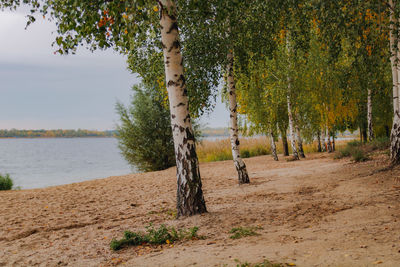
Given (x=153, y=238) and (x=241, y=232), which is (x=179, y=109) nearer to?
(x=153, y=238)

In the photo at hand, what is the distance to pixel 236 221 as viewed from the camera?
606 cm

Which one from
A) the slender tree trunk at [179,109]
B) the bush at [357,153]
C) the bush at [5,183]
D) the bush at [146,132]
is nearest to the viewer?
the slender tree trunk at [179,109]

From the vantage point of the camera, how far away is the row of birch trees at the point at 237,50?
19.7ft

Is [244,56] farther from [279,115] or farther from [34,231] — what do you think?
[279,115]

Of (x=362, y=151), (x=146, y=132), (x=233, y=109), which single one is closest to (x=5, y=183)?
(x=146, y=132)

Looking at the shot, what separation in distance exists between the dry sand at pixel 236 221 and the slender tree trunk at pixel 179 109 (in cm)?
62

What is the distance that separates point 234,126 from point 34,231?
5.86 meters

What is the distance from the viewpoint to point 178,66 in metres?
6.26

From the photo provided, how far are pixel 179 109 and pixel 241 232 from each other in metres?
2.45

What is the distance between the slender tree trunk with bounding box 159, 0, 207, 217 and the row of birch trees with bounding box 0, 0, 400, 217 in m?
0.02

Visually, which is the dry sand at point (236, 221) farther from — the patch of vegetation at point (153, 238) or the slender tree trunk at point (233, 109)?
the slender tree trunk at point (233, 109)

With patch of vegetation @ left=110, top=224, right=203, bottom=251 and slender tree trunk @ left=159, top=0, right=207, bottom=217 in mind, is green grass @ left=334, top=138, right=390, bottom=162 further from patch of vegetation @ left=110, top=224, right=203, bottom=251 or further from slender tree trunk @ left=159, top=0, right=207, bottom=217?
patch of vegetation @ left=110, top=224, right=203, bottom=251

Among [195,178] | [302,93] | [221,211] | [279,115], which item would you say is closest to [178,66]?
[195,178]

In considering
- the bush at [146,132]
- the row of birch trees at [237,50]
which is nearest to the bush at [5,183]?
the bush at [146,132]
